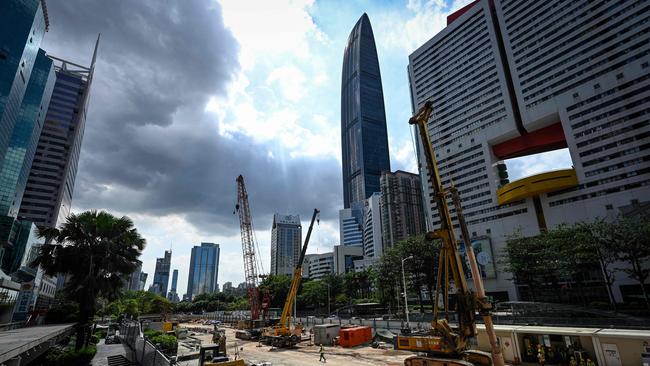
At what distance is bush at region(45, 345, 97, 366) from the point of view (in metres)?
24.4

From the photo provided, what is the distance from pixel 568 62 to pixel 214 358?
109m

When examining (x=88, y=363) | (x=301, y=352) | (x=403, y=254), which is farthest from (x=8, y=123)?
(x=403, y=254)

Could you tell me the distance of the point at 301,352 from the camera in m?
36.7

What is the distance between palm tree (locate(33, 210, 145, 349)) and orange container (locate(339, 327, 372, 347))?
24.6 meters

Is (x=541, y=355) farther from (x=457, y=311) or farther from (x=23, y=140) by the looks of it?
(x=23, y=140)

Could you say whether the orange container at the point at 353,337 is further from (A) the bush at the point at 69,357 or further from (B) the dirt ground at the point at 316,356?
(A) the bush at the point at 69,357

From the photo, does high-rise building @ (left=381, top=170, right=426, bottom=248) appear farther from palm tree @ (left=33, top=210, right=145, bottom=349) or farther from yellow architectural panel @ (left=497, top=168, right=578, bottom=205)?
palm tree @ (left=33, top=210, right=145, bottom=349)

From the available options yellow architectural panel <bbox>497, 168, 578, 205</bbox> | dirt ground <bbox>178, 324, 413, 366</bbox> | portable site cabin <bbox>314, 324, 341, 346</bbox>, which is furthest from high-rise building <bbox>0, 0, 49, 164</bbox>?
yellow architectural panel <bbox>497, 168, 578, 205</bbox>

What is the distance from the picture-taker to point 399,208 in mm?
180875

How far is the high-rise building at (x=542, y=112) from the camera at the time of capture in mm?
75688

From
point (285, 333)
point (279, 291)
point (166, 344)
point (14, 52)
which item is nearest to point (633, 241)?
point (285, 333)

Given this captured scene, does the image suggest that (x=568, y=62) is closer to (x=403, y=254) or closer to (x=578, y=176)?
(x=578, y=176)

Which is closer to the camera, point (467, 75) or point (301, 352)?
point (301, 352)

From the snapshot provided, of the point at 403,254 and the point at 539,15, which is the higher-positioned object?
the point at 539,15
